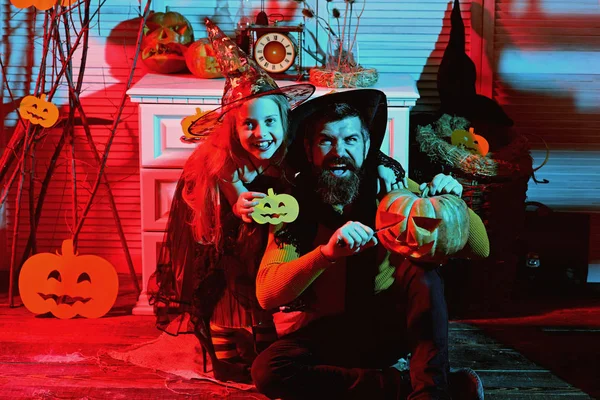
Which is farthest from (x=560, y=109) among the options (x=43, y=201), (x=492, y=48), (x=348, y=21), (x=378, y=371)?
(x=43, y=201)

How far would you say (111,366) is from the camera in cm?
317

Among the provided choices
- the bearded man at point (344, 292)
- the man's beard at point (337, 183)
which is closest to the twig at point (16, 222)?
the bearded man at point (344, 292)

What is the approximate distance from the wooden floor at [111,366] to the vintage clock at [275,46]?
3.64 ft

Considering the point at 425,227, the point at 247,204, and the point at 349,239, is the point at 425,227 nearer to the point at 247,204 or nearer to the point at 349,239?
the point at 349,239

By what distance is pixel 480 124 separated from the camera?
3.78 metres

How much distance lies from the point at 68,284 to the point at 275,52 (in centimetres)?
121

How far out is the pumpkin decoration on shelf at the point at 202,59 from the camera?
143 inches

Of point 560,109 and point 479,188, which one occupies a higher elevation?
point 560,109

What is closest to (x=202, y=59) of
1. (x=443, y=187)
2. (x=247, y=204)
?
(x=247, y=204)

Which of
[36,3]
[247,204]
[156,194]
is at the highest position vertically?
[36,3]

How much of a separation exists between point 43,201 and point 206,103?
992 millimetres

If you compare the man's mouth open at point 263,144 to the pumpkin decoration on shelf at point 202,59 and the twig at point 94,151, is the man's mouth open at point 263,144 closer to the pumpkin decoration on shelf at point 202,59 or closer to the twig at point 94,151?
the pumpkin decoration on shelf at point 202,59

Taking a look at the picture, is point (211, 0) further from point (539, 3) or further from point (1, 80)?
point (539, 3)

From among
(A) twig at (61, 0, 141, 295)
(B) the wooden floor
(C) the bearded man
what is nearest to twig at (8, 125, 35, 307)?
(B) the wooden floor
